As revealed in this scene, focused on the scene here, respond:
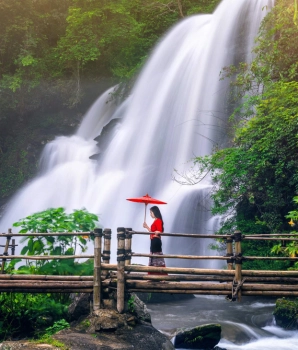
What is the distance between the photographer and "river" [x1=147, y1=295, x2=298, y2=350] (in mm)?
7883

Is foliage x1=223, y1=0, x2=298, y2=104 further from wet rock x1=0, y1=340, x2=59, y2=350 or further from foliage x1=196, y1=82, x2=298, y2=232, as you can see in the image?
wet rock x1=0, y1=340, x2=59, y2=350

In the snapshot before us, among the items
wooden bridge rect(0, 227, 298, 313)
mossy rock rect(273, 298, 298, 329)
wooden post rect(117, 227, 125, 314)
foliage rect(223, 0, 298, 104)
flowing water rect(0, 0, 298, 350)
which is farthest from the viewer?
flowing water rect(0, 0, 298, 350)

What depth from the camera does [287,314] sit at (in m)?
8.59

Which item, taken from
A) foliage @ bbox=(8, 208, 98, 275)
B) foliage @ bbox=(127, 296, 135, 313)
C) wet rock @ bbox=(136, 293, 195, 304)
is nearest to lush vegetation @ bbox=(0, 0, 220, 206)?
wet rock @ bbox=(136, 293, 195, 304)

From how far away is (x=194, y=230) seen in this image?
42.8 ft

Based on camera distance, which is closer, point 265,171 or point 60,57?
point 265,171

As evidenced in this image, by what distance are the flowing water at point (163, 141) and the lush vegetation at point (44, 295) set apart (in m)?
6.28

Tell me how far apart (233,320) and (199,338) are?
6.71 feet

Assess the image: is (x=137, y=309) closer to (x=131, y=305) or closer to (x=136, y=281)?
(x=131, y=305)

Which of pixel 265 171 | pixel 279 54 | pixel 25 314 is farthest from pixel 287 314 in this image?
pixel 279 54

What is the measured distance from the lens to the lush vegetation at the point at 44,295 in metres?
6.04

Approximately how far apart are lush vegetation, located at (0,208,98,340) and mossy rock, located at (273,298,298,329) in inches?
174

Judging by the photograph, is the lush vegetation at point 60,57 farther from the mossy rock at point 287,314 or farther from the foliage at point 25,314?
the foliage at point 25,314

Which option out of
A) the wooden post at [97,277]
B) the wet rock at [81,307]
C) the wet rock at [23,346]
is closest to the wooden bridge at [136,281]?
the wooden post at [97,277]
